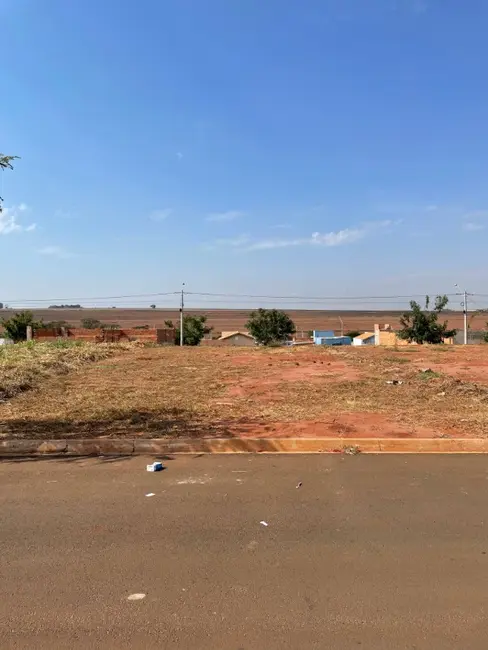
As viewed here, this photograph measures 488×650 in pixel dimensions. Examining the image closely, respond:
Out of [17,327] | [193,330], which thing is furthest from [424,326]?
[17,327]

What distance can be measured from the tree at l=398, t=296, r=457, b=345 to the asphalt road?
4390 centimetres

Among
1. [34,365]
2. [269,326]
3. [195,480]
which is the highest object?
[269,326]

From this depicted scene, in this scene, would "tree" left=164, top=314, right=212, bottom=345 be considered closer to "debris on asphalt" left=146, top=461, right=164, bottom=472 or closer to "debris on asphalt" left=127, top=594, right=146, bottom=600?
"debris on asphalt" left=146, top=461, right=164, bottom=472

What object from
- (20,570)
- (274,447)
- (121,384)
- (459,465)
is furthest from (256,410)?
(20,570)

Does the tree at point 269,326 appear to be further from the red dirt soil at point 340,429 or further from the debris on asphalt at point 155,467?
the debris on asphalt at point 155,467

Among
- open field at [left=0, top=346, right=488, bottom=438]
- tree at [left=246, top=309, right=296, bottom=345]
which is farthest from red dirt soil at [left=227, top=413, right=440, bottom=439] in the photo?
tree at [left=246, top=309, right=296, bottom=345]

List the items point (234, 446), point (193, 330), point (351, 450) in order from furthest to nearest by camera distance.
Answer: point (193, 330) < point (234, 446) < point (351, 450)

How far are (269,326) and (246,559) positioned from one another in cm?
5634

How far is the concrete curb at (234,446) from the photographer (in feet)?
23.7

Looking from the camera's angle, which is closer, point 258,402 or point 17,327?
point 258,402

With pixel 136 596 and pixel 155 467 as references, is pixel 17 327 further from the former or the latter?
pixel 136 596

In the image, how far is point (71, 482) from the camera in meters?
5.91

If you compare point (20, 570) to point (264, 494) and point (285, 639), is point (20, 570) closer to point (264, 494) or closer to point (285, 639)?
point (285, 639)

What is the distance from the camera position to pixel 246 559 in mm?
3885
